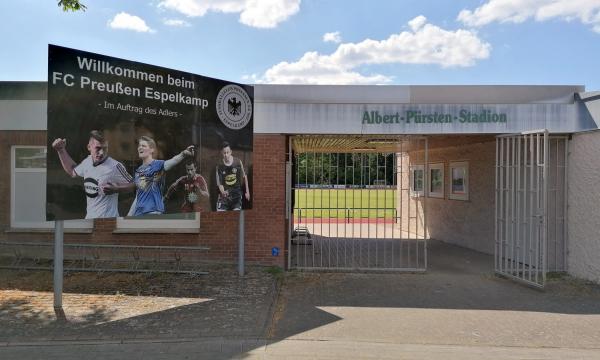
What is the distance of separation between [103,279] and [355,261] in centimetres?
503

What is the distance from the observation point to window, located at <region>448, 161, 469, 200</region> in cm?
1309

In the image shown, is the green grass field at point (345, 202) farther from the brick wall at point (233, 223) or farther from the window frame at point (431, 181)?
the window frame at point (431, 181)

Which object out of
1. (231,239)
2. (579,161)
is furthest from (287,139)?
(579,161)

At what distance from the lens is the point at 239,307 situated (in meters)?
6.75

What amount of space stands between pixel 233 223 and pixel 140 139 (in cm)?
296

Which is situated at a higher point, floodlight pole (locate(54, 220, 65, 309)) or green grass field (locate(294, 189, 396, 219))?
green grass field (locate(294, 189, 396, 219))

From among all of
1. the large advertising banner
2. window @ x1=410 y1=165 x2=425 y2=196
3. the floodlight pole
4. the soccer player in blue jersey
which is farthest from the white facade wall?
the floodlight pole

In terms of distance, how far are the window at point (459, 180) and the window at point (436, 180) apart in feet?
2.08

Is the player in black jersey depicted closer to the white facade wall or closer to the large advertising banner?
the large advertising banner

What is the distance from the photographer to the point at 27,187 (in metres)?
10.1

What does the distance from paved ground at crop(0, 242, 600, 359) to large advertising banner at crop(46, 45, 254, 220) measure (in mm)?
1388

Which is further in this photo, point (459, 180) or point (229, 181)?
point (459, 180)

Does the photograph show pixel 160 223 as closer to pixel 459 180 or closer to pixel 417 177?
pixel 459 180

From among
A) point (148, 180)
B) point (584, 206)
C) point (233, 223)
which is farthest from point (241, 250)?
point (584, 206)
